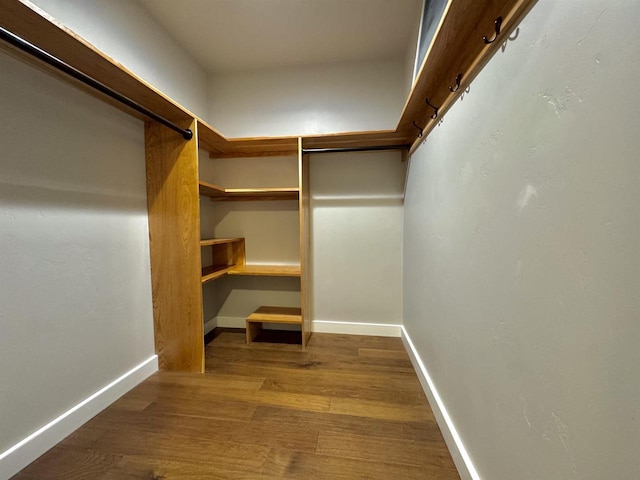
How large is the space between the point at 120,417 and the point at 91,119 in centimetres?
168

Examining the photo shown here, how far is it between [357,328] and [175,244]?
1766mm

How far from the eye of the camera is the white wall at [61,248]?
3.48ft

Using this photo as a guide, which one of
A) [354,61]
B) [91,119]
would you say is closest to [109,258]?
[91,119]

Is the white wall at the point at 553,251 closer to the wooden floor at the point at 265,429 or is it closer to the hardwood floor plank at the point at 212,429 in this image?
the wooden floor at the point at 265,429

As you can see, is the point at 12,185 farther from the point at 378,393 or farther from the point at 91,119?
the point at 378,393

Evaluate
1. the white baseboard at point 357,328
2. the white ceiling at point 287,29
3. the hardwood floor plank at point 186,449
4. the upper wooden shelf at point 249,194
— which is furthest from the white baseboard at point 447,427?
the white ceiling at point 287,29

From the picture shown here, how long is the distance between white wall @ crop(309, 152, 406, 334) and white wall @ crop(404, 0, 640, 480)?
1272 millimetres

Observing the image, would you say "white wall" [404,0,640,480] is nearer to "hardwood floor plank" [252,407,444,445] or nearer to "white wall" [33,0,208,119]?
"hardwood floor plank" [252,407,444,445]

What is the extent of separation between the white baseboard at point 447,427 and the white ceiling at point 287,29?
243 cm

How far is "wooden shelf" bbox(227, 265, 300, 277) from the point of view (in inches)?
83.7

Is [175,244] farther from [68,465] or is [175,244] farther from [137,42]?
[137,42]

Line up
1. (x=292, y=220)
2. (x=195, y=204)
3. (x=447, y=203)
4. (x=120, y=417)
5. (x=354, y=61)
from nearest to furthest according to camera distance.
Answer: (x=447, y=203) → (x=120, y=417) → (x=195, y=204) → (x=354, y=61) → (x=292, y=220)

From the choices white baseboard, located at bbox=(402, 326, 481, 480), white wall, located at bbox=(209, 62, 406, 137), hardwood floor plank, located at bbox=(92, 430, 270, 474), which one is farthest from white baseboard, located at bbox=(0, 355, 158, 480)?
white wall, located at bbox=(209, 62, 406, 137)

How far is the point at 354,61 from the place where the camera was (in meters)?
2.28
